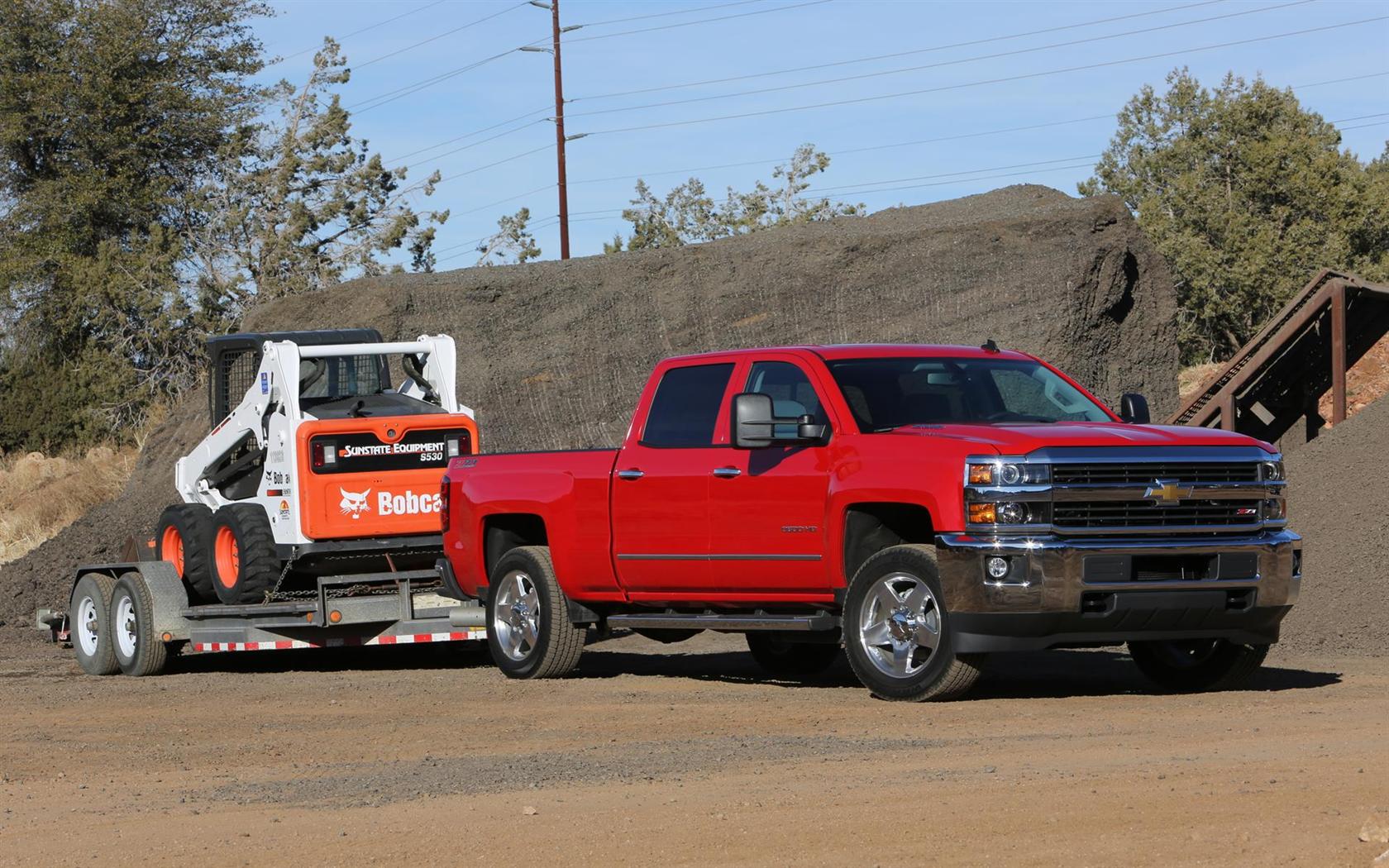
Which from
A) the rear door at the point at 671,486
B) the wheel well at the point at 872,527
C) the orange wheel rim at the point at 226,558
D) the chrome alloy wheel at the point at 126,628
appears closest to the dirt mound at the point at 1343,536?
the wheel well at the point at 872,527

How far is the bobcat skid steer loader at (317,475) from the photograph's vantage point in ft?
51.1

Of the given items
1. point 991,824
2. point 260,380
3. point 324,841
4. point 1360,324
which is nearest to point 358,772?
point 324,841

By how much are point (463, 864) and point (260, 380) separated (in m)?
10.2

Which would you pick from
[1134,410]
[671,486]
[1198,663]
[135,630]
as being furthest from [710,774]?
[135,630]

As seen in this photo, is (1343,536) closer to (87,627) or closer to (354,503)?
(354,503)

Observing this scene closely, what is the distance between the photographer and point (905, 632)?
10852mm

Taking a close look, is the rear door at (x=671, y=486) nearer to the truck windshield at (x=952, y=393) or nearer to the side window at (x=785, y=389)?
the side window at (x=785, y=389)

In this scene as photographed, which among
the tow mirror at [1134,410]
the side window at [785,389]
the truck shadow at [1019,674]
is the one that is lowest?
the truck shadow at [1019,674]

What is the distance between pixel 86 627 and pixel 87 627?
0.07ft

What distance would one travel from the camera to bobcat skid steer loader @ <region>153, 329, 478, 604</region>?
51.1ft

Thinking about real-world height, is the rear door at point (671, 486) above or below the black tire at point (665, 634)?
above

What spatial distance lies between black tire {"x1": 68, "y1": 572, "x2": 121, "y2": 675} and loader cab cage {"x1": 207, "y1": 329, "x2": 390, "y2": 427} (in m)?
1.81

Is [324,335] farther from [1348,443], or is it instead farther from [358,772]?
[1348,443]

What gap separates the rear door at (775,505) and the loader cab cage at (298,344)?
5363 millimetres
